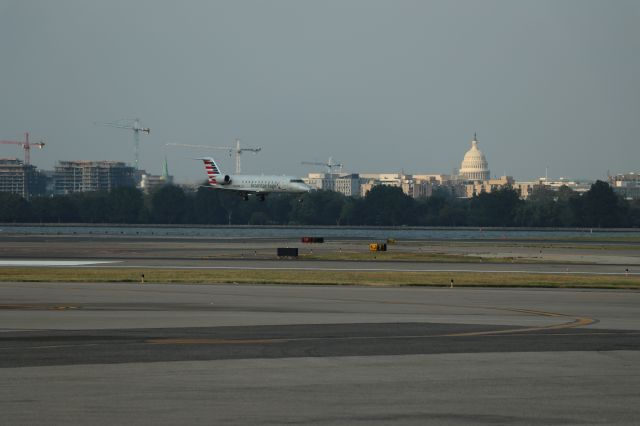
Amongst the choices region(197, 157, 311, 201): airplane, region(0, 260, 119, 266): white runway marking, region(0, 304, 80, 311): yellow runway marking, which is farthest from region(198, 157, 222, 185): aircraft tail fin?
region(0, 304, 80, 311): yellow runway marking

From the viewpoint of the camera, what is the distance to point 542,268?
7469cm

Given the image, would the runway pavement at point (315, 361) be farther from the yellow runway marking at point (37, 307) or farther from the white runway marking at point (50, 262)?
the white runway marking at point (50, 262)

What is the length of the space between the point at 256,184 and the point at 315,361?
142 m

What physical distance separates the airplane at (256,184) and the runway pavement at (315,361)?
12260 centimetres

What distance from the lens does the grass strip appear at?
57.4m

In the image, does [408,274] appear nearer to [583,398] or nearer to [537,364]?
[537,364]

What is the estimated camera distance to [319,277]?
201ft

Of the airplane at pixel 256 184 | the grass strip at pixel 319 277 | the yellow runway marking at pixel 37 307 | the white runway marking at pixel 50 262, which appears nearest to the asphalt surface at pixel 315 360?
the yellow runway marking at pixel 37 307

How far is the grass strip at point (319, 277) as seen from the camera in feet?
188

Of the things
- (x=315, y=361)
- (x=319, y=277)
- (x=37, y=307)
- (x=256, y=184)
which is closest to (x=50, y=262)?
(x=319, y=277)

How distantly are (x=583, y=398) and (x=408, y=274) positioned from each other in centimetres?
4353

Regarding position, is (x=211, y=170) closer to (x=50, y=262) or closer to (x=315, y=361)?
(x=50, y=262)

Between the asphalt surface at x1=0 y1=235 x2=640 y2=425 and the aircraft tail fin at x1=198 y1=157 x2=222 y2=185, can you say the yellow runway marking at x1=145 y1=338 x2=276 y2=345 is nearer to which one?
the asphalt surface at x1=0 y1=235 x2=640 y2=425

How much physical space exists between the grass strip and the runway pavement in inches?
472
